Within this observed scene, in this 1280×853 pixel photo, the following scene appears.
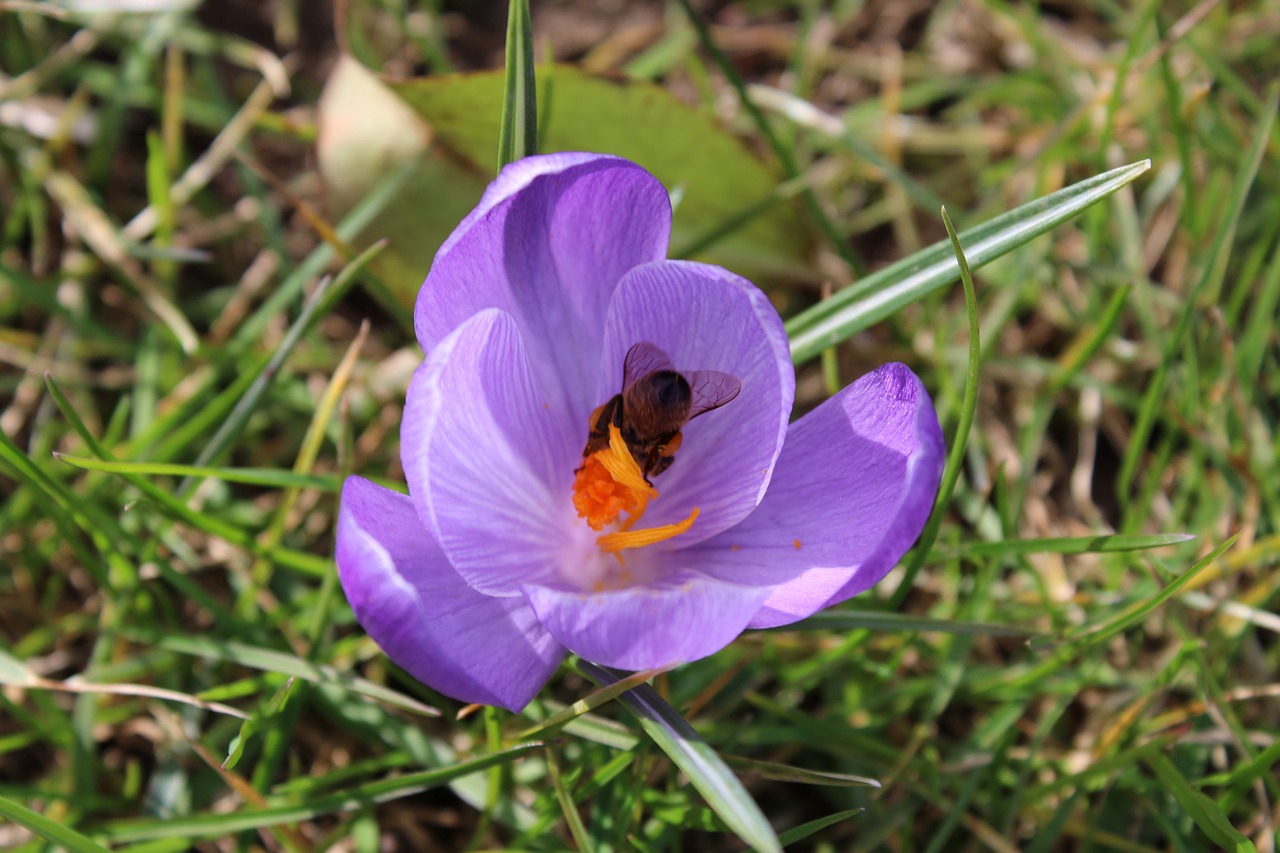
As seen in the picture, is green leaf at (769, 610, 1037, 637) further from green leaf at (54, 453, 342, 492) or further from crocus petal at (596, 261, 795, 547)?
green leaf at (54, 453, 342, 492)

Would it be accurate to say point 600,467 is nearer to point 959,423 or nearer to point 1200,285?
point 959,423

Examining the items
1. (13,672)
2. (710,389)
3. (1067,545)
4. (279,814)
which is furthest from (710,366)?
(13,672)

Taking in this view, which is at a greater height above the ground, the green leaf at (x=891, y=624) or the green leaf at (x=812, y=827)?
the green leaf at (x=891, y=624)

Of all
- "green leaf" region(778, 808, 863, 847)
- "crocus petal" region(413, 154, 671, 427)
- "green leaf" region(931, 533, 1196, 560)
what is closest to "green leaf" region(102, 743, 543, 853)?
"green leaf" region(778, 808, 863, 847)

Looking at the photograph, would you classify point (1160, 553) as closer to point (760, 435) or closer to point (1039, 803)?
point (1039, 803)

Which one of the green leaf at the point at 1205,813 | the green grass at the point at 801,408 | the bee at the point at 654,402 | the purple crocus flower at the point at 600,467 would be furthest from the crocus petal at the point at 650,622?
the green leaf at the point at 1205,813

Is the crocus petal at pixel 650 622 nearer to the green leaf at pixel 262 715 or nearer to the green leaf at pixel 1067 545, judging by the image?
the green leaf at pixel 262 715

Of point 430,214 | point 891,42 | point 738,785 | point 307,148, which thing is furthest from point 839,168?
point 738,785
